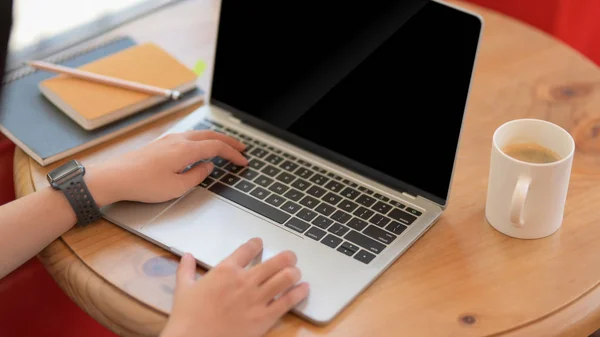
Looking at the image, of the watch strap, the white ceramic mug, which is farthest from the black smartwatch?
the white ceramic mug

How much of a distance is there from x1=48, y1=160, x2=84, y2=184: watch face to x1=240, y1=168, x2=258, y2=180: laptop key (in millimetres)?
218

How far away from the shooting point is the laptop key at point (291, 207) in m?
0.97

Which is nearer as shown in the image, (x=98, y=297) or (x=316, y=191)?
(x=98, y=297)

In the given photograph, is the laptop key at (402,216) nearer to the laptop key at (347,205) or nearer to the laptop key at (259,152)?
the laptop key at (347,205)

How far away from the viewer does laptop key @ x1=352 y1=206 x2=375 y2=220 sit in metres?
0.96

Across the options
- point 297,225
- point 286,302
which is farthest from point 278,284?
point 297,225

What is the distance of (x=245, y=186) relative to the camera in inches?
40.2

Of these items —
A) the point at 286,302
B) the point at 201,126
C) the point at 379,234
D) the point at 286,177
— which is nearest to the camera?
the point at 286,302

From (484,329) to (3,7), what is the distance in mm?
587

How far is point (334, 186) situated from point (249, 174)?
0.12m

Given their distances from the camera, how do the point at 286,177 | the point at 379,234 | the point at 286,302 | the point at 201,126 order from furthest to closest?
the point at 201,126
the point at 286,177
the point at 379,234
the point at 286,302

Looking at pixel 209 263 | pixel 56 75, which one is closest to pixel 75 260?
pixel 209 263

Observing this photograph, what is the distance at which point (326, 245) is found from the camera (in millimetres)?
915

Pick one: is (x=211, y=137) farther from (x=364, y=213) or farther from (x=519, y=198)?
(x=519, y=198)
